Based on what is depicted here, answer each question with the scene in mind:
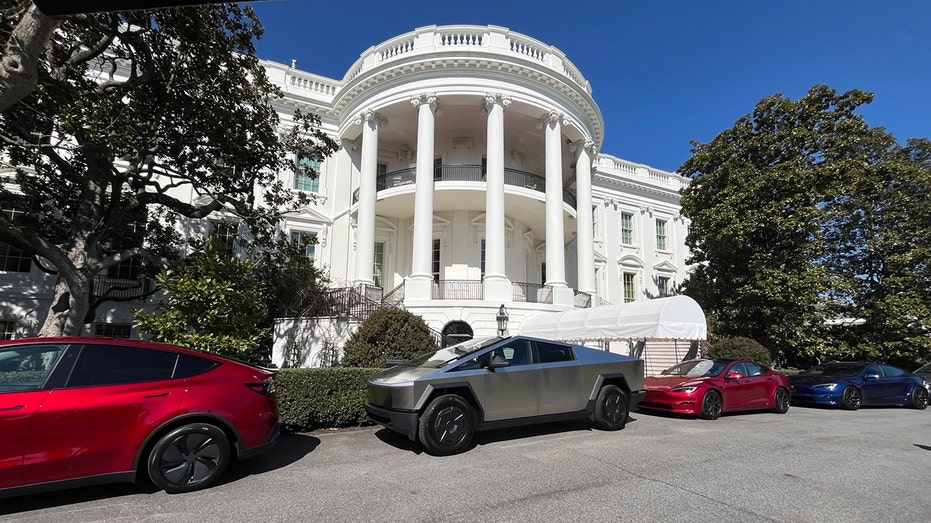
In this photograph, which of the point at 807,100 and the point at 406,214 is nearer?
the point at 807,100

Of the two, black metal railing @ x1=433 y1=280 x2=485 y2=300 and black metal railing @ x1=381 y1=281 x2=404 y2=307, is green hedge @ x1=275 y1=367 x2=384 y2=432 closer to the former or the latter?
black metal railing @ x1=433 y1=280 x2=485 y2=300

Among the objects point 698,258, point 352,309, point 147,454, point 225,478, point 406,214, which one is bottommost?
point 225,478

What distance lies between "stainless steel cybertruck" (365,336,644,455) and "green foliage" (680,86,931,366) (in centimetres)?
1155

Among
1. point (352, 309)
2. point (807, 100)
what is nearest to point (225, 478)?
point (352, 309)

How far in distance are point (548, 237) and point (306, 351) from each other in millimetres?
10155

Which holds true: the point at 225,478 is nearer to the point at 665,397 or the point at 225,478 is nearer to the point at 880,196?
the point at 665,397

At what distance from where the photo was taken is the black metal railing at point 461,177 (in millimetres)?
20750

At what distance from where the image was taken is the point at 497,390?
6465 millimetres

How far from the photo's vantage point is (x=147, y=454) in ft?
14.7

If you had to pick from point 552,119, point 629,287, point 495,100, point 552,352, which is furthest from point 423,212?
point 629,287

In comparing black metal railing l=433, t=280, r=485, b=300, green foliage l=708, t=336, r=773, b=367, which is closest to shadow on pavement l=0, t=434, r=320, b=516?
black metal railing l=433, t=280, r=485, b=300

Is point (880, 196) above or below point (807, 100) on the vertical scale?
below

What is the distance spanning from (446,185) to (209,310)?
428 inches

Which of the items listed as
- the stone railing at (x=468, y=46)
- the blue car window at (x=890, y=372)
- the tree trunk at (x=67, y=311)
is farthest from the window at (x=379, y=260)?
the blue car window at (x=890, y=372)
